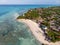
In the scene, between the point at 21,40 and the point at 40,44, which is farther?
the point at 21,40

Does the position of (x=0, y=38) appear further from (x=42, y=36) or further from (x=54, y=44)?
(x=54, y=44)

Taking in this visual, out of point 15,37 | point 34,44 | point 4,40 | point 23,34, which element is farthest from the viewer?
point 23,34

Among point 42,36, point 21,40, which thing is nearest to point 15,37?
point 21,40

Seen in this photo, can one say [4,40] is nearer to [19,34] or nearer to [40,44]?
[19,34]

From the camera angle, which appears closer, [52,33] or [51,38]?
[51,38]

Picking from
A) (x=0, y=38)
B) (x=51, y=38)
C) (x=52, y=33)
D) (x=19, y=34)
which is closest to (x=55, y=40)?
(x=51, y=38)

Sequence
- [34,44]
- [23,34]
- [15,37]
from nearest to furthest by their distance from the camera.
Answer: [34,44] → [15,37] → [23,34]

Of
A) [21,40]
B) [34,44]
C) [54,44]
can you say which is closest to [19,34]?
[21,40]

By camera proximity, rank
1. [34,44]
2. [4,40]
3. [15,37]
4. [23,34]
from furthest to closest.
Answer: [23,34] < [15,37] < [4,40] < [34,44]
